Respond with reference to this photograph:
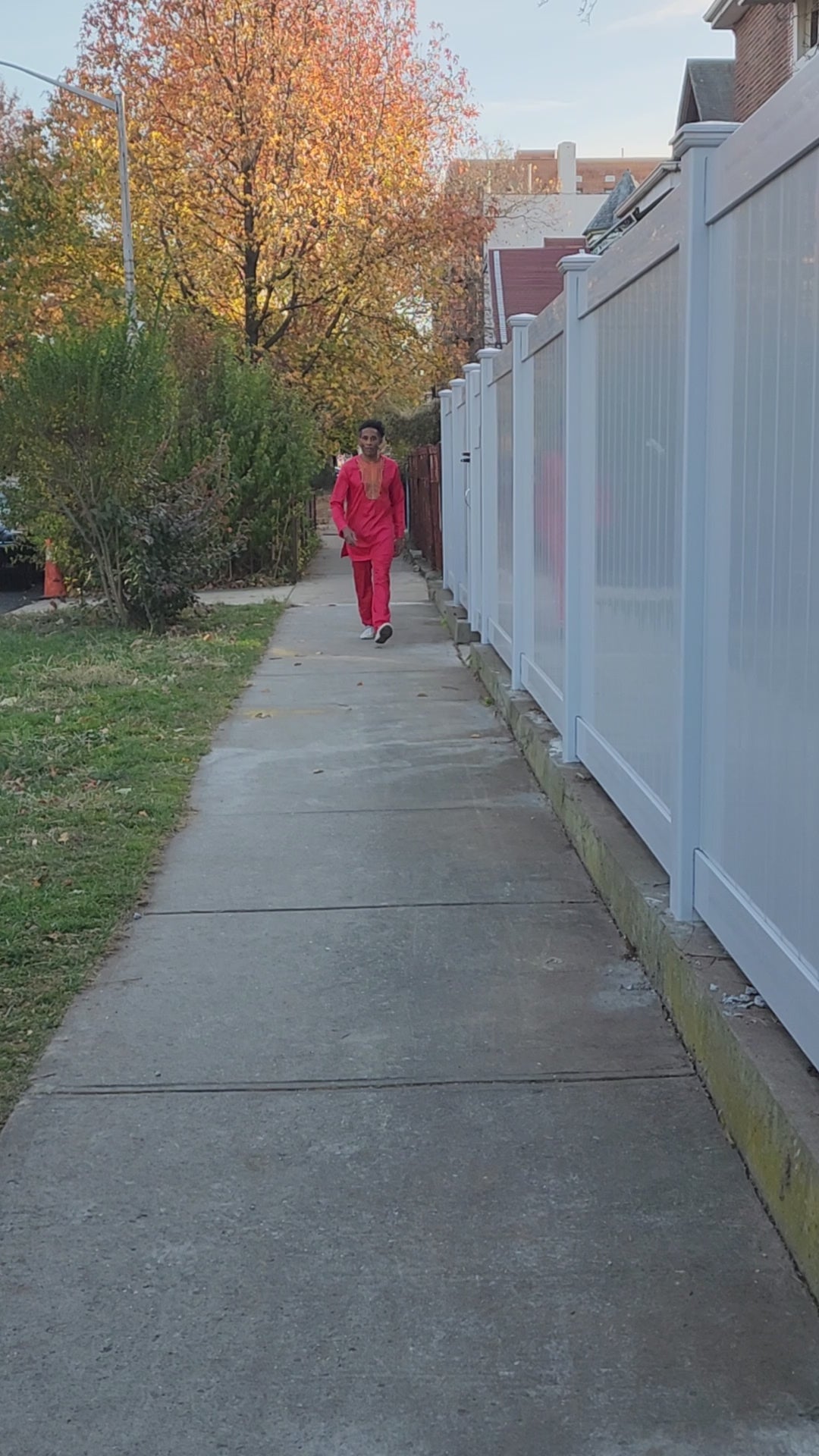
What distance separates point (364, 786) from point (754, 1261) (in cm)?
424

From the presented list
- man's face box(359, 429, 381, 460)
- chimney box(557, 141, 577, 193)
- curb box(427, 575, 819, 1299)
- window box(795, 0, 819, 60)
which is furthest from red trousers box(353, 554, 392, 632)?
chimney box(557, 141, 577, 193)

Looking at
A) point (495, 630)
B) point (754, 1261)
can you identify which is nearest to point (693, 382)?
point (754, 1261)

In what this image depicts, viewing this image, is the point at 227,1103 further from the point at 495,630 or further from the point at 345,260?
the point at 345,260

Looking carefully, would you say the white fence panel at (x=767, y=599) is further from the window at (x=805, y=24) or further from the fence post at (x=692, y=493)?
the window at (x=805, y=24)

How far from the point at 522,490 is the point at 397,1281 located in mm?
5473

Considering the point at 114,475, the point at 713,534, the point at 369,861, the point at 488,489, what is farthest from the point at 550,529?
the point at 114,475

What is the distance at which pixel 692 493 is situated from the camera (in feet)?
12.4

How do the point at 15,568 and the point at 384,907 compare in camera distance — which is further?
the point at 15,568

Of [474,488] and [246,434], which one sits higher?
[246,434]

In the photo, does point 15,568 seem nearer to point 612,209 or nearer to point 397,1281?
point 612,209

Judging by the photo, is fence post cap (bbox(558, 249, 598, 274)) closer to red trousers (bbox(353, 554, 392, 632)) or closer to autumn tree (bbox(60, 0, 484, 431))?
red trousers (bbox(353, 554, 392, 632))

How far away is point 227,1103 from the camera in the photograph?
3510 millimetres

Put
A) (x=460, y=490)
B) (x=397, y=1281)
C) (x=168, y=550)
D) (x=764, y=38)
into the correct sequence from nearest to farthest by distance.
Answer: (x=397, y=1281), (x=168, y=550), (x=460, y=490), (x=764, y=38)

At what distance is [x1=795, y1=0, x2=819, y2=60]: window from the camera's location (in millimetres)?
17828
